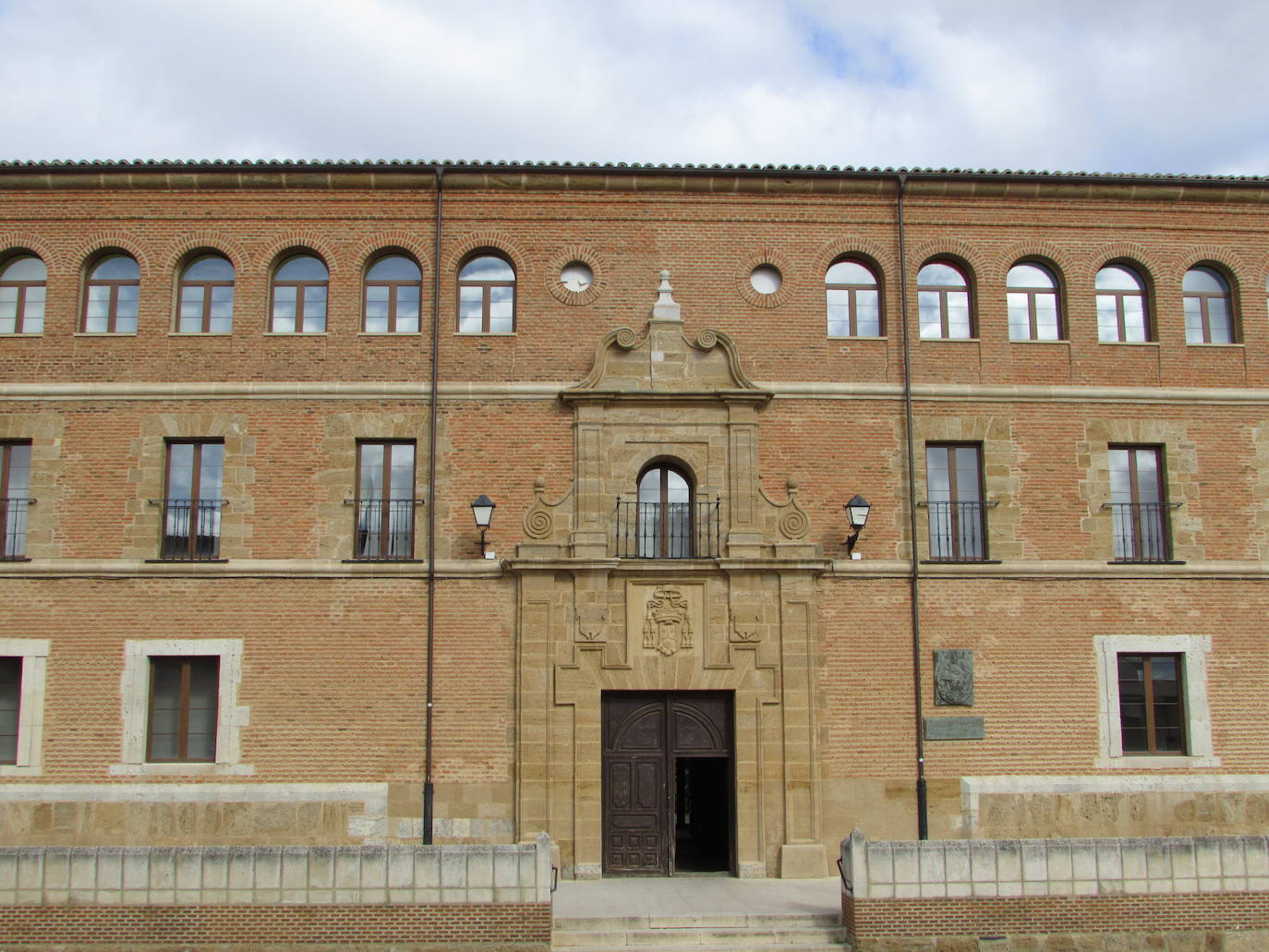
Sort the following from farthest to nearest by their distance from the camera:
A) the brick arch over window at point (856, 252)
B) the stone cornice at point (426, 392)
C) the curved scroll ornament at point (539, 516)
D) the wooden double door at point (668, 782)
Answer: the brick arch over window at point (856, 252) → the stone cornice at point (426, 392) → the curved scroll ornament at point (539, 516) → the wooden double door at point (668, 782)

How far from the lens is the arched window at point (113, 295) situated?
18.3 m

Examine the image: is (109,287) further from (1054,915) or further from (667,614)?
(1054,915)

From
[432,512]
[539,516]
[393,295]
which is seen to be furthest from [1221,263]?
[393,295]

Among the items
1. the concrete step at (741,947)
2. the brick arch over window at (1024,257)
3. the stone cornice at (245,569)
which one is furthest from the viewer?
the brick arch over window at (1024,257)

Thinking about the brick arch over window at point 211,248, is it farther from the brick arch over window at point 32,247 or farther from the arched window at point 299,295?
the brick arch over window at point 32,247

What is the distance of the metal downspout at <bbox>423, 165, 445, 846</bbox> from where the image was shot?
16719 mm

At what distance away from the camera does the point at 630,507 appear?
17594 millimetres

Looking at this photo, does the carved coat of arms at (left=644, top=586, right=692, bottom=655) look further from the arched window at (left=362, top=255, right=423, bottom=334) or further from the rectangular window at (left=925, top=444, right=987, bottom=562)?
the arched window at (left=362, top=255, right=423, bottom=334)

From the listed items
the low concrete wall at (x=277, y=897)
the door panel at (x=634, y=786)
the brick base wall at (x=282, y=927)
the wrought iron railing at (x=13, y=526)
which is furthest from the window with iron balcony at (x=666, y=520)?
the wrought iron railing at (x=13, y=526)

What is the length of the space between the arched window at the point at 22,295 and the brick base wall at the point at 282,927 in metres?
9.42

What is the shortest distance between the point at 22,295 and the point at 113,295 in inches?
56.4

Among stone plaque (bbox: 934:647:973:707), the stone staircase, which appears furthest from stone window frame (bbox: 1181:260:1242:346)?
the stone staircase

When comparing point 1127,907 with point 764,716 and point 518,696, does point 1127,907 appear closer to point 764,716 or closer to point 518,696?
point 764,716

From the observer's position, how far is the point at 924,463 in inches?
711
